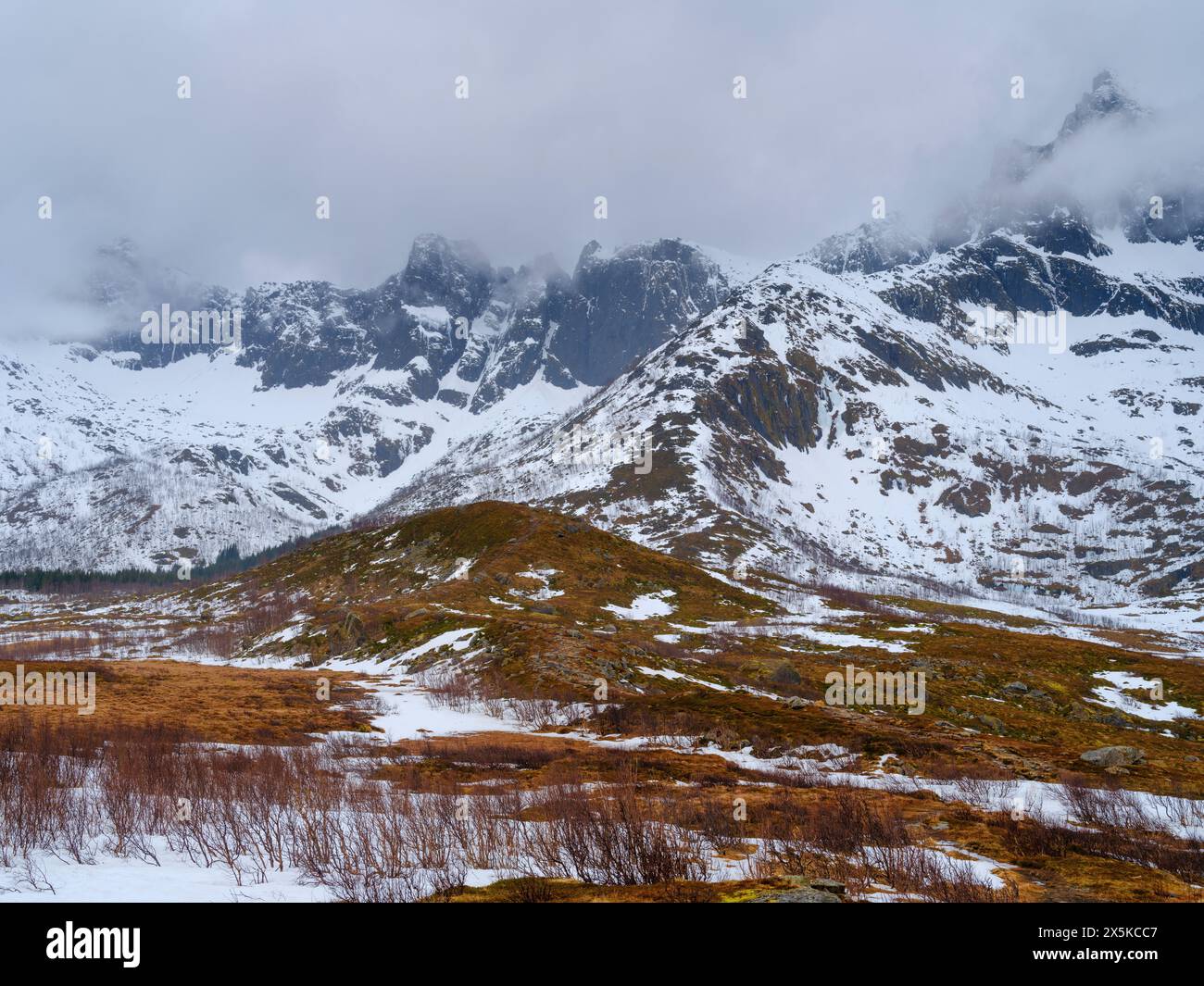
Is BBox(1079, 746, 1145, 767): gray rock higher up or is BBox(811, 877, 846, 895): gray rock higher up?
BBox(811, 877, 846, 895): gray rock

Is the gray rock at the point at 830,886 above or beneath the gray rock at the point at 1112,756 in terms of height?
above

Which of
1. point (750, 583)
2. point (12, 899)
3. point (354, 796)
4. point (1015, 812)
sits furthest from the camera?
point (750, 583)

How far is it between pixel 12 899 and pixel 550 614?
221 feet

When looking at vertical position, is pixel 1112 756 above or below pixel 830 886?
below

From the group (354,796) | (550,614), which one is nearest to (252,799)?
(354,796)

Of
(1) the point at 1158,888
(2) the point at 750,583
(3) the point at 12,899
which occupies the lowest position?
(2) the point at 750,583

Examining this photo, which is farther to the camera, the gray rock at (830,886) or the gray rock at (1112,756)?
the gray rock at (1112,756)

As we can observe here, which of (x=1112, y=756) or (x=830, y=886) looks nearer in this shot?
(x=830, y=886)

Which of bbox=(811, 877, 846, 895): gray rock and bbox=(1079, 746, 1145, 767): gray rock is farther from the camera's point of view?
bbox=(1079, 746, 1145, 767): gray rock

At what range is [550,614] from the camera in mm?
75750
